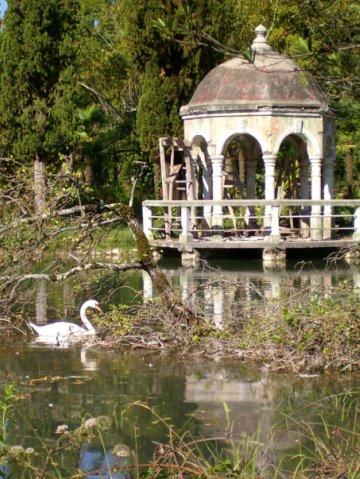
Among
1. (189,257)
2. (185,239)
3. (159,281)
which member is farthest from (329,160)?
(159,281)

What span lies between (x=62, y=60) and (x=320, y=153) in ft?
27.9

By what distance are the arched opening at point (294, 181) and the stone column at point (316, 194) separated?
0.28m

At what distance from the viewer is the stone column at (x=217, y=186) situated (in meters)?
29.1

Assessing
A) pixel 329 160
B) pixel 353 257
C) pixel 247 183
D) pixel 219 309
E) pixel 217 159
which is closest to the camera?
pixel 219 309

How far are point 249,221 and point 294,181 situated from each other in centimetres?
217

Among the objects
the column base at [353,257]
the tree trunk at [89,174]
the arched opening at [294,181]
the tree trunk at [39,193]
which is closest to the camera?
the tree trunk at [39,193]

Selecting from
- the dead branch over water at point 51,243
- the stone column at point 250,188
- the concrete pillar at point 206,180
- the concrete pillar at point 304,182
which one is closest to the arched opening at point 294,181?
the concrete pillar at point 304,182

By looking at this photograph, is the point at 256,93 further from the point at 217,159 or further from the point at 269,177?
the point at 269,177

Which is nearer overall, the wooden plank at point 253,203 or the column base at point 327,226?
the wooden plank at point 253,203

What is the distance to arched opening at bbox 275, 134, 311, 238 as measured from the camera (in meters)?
30.7

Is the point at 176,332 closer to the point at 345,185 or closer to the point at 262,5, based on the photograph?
the point at 345,185

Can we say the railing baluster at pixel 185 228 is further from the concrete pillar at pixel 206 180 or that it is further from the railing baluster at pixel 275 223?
the concrete pillar at pixel 206 180

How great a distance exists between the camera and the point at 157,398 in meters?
12.0

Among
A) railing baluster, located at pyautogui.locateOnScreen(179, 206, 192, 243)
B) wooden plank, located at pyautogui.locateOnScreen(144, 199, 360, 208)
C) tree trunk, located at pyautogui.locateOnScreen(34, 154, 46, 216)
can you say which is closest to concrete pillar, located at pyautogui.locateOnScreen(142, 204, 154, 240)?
wooden plank, located at pyautogui.locateOnScreen(144, 199, 360, 208)
